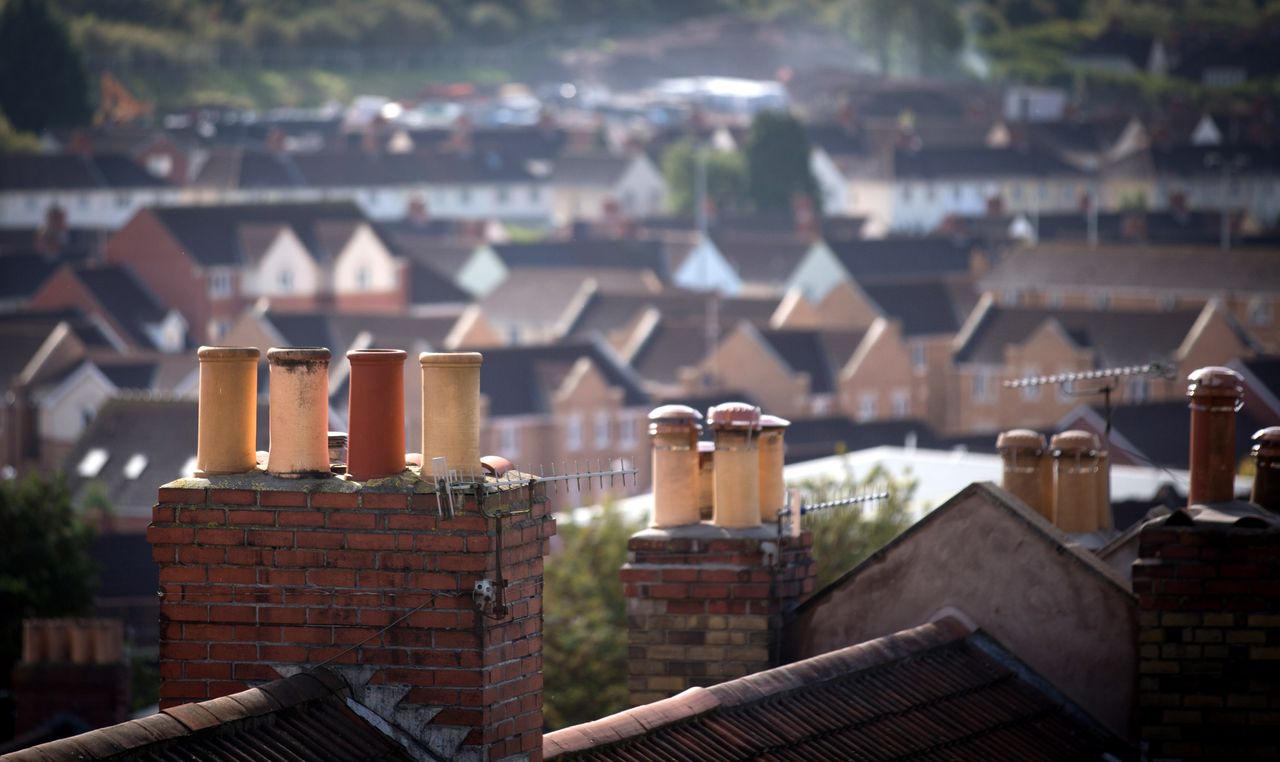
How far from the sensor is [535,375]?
289 feet

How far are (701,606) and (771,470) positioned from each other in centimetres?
88

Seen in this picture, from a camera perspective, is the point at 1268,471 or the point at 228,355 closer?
the point at 228,355

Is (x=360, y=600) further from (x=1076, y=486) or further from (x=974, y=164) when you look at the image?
(x=974, y=164)

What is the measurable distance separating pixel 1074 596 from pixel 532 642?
13.3 feet

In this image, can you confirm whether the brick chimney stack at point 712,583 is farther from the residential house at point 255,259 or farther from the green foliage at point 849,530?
the residential house at point 255,259

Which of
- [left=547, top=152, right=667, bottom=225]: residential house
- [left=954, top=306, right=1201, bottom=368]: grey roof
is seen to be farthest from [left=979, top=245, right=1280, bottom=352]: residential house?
[left=547, top=152, right=667, bottom=225]: residential house

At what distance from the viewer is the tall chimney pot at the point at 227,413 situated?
10.1m

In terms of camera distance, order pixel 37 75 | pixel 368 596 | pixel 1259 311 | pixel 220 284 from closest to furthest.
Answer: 1. pixel 368 596
2. pixel 1259 311
3. pixel 220 284
4. pixel 37 75

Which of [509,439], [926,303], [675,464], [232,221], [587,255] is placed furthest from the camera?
[587,255]

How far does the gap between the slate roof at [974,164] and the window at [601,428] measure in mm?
92948

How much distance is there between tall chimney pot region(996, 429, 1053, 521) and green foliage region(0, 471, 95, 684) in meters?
35.3

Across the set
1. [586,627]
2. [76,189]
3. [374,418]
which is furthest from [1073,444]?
[76,189]

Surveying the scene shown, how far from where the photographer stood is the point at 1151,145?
18912 centimetres

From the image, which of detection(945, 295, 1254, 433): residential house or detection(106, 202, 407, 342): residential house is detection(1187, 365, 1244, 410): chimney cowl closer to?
detection(945, 295, 1254, 433): residential house
